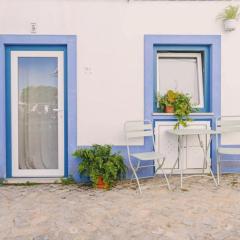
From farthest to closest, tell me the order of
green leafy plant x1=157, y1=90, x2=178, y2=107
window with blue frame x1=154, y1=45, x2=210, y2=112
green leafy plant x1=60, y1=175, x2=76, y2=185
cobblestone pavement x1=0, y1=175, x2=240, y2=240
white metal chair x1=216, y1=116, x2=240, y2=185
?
window with blue frame x1=154, y1=45, x2=210, y2=112 → green leafy plant x1=157, y1=90, x2=178, y2=107 → green leafy plant x1=60, y1=175, x2=76, y2=185 → white metal chair x1=216, y1=116, x2=240, y2=185 → cobblestone pavement x1=0, y1=175, x2=240, y2=240

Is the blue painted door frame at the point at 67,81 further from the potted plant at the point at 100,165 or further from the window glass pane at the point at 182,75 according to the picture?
the window glass pane at the point at 182,75

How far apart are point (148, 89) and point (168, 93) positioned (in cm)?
36

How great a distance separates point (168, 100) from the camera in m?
5.77

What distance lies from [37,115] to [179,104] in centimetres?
231

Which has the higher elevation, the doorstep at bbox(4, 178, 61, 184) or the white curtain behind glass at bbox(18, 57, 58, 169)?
the white curtain behind glass at bbox(18, 57, 58, 169)


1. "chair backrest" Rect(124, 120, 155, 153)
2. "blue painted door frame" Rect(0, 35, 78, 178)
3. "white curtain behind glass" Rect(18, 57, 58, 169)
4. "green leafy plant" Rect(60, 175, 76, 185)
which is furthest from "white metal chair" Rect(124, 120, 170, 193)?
"white curtain behind glass" Rect(18, 57, 58, 169)

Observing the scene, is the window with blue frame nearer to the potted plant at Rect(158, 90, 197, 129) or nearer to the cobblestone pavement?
the potted plant at Rect(158, 90, 197, 129)

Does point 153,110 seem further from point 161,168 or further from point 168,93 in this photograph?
point 161,168

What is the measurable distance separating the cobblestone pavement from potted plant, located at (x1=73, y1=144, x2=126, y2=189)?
182mm

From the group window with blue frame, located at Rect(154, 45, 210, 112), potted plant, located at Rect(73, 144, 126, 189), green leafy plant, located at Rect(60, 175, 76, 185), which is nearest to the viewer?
potted plant, located at Rect(73, 144, 126, 189)

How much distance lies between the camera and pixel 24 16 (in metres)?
5.57

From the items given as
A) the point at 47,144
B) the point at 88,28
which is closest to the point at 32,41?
the point at 88,28

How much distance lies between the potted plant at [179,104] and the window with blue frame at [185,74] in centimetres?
18

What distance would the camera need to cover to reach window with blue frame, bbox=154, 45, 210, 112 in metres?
5.94
